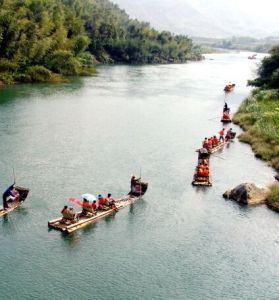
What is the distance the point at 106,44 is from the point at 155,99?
76648mm

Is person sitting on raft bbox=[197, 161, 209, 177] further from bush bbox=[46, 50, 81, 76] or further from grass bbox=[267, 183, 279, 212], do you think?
bush bbox=[46, 50, 81, 76]

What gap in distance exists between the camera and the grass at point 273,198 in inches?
1357

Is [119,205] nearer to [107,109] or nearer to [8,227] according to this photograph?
[8,227]

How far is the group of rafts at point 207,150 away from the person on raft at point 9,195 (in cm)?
1381

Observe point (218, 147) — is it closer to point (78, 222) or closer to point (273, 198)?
point (273, 198)

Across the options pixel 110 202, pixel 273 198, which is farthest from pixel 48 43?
pixel 273 198

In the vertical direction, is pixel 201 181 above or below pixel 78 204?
below

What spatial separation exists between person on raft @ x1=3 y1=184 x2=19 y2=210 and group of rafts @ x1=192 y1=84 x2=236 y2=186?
13.8m

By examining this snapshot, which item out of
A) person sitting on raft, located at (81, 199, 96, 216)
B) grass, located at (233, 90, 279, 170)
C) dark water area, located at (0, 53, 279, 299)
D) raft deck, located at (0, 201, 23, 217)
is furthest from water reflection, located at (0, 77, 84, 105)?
person sitting on raft, located at (81, 199, 96, 216)

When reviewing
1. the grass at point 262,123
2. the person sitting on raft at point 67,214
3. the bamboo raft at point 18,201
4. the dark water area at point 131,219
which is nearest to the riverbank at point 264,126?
the grass at point 262,123

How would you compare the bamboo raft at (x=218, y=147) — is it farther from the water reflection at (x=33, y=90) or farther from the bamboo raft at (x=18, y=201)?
the water reflection at (x=33, y=90)

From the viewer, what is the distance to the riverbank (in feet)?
146

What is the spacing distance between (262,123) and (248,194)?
21.8 meters

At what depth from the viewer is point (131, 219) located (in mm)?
32344
